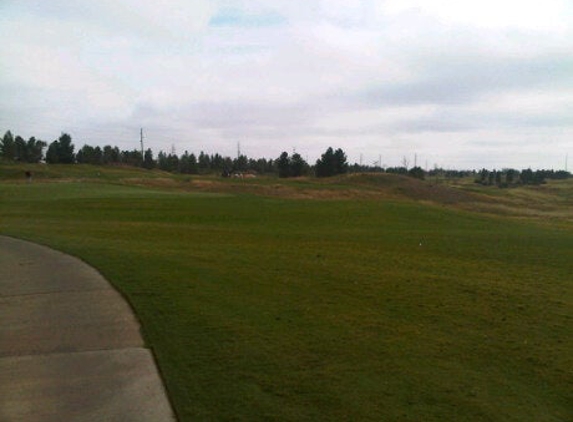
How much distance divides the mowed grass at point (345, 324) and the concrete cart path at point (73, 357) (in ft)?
0.80

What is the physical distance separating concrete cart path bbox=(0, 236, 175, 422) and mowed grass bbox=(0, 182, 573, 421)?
0.80ft

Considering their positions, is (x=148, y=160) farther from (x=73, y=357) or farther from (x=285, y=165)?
(x=73, y=357)

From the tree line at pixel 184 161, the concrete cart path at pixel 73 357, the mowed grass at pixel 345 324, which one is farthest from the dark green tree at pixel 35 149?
the concrete cart path at pixel 73 357

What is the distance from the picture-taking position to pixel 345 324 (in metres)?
7.51

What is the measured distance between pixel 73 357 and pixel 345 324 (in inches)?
124

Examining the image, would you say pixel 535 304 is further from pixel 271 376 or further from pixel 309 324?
pixel 271 376

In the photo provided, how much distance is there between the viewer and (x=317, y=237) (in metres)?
20.5

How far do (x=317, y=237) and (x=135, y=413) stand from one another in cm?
1596

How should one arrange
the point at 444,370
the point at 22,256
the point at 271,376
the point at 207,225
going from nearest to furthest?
1. the point at 271,376
2. the point at 444,370
3. the point at 22,256
4. the point at 207,225

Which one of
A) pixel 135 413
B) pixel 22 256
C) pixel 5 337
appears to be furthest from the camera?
pixel 22 256

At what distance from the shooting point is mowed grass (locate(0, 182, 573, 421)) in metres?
5.12

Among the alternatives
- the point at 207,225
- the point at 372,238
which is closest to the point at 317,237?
the point at 372,238

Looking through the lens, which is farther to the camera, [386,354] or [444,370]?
[386,354]

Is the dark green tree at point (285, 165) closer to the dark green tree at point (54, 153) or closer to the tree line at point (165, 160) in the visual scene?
the tree line at point (165, 160)
